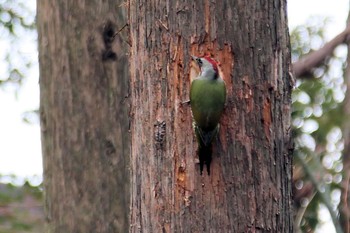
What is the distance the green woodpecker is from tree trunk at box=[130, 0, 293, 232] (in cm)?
4

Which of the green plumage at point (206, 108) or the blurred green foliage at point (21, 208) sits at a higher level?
the green plumage at point (206, 108)

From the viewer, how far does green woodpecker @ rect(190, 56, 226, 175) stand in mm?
3289

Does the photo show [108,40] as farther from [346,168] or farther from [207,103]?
[207,103]

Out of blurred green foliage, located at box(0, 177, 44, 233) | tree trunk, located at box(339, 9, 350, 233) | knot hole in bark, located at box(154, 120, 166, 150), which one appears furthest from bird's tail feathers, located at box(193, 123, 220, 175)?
blurred green foliage, located at box(0, 177, 44, 233)

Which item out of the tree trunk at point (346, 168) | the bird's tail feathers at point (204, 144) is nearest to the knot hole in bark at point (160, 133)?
the bird's tail feathers at point (204, 144)

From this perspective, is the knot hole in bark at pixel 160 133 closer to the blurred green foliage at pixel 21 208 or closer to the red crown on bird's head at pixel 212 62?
the red crown on bird's head at pixel 212 62

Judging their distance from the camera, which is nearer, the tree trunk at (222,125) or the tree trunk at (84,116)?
the tree trunk at (222,125)

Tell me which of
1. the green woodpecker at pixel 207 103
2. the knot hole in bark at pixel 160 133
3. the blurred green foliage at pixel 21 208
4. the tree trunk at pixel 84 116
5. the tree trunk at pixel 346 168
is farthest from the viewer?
the blurred green foliage at pixel 21 208

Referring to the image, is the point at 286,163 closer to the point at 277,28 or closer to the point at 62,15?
the point at 277,28

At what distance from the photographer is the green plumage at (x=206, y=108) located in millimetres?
3291

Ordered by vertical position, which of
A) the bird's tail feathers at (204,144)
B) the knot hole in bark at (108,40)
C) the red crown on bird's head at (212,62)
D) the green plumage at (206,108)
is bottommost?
the bird's tail feathers at (204,144)

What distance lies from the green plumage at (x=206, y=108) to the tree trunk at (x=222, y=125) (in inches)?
1.6

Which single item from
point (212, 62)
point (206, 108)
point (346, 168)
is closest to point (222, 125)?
point (206, 108)

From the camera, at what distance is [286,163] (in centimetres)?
343
